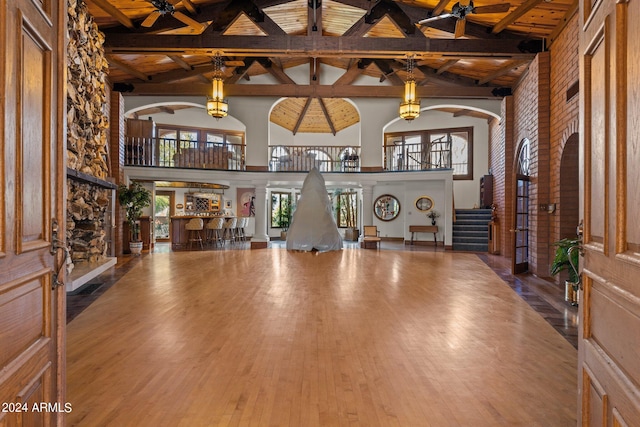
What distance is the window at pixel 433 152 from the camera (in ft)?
40.8

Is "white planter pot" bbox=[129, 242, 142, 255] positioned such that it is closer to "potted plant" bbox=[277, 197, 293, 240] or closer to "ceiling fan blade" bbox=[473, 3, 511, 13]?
"potted plant" bbox=[277, 197, 293, 240]

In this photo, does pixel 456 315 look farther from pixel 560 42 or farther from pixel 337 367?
pixel 560 42

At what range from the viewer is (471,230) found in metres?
11.5

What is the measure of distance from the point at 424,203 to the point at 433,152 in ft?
5.75

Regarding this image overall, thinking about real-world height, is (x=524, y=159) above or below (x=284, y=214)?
above

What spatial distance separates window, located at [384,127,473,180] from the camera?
40.8 ft

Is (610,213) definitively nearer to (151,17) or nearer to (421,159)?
(151,17)

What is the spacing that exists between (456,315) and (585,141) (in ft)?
9.35

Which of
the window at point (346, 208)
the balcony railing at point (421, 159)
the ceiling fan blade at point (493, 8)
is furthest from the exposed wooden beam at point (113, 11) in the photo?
the window at point (346, 208)

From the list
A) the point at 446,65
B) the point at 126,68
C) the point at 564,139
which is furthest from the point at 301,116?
the point at 564,139

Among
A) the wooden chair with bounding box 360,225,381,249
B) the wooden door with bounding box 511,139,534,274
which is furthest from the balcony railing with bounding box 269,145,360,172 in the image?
the wooden door with bounding box 511,139,534,274

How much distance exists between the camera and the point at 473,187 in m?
13.1

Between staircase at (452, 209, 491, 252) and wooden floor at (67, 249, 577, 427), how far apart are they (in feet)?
19.4

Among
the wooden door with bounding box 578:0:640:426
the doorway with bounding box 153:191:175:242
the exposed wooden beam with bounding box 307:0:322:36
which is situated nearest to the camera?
the wooden door with bounding box 578:0:640:426
